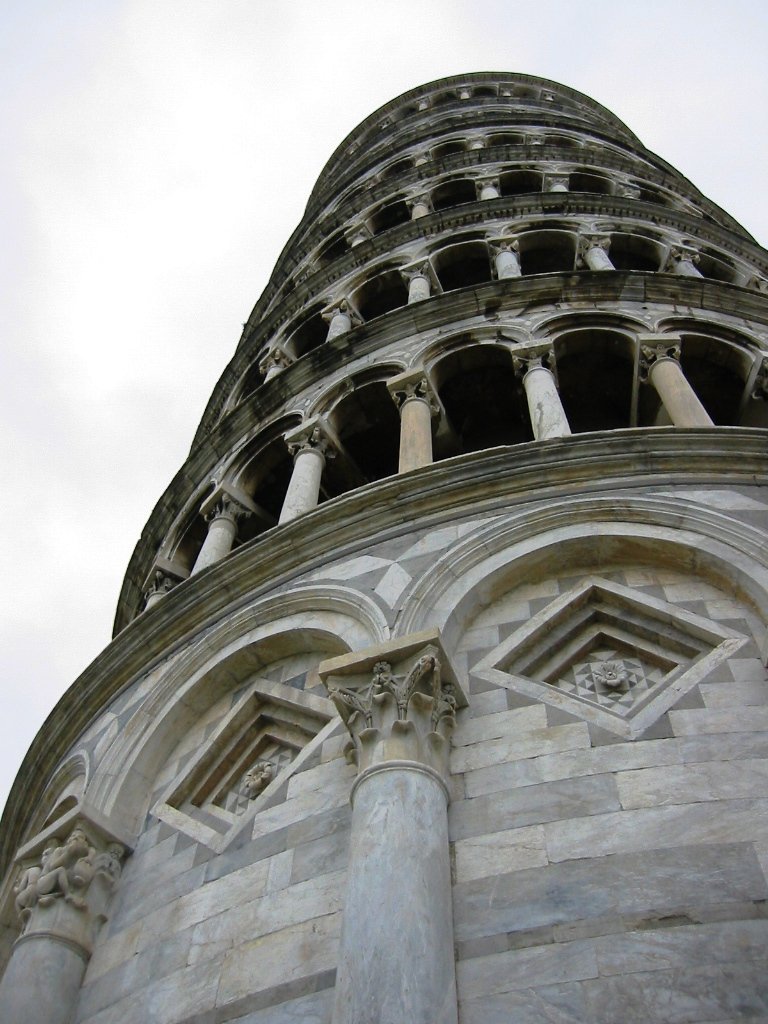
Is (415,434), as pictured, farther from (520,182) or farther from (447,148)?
(447,148)

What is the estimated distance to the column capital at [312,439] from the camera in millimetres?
12727

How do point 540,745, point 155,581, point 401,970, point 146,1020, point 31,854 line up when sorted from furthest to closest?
point 155,581
point 31,854
point 540,745
point 146,1020
point 401,970

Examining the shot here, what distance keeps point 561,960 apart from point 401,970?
818 millimetres

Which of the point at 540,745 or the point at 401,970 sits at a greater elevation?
the point at 540,745

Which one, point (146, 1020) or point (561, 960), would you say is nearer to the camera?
point (561, 960)

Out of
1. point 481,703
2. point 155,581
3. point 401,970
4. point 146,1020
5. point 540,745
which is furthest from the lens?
point 155,581

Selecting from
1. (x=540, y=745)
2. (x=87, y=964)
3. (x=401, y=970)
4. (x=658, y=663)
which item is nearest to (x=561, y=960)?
(x=401, y=970)

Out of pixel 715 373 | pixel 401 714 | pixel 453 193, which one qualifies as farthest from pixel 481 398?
pixel 453 193

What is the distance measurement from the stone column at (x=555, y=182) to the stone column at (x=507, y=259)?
485cm

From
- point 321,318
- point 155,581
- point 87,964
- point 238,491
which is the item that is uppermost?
point 321,318

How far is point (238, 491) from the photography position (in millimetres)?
13438

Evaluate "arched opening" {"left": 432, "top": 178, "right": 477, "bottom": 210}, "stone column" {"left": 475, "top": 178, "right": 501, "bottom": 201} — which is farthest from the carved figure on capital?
"arched opening" {"left": 432, "top": 178, "right": 477, "bottom": 210}

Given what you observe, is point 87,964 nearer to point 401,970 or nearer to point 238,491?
point 401,970

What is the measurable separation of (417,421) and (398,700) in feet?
19.0
